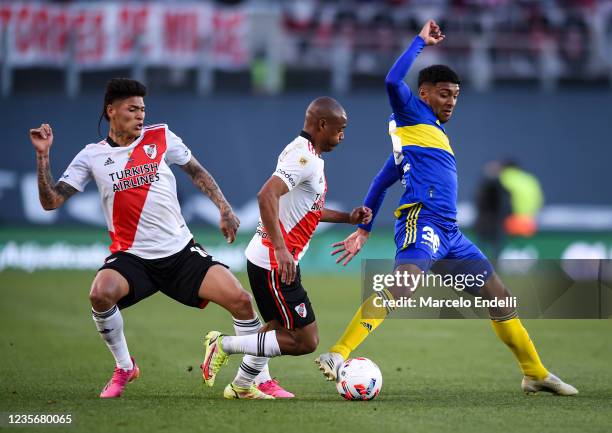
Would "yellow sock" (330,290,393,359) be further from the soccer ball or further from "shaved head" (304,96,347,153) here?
"shaved head" (304,96,347,153)

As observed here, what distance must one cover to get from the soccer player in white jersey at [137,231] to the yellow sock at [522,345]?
2.00 metres

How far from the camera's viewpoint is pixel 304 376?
988cm

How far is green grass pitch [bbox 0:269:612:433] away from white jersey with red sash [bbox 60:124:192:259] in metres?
1.18

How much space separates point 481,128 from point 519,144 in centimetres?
89

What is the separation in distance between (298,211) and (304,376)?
2531 millimetres

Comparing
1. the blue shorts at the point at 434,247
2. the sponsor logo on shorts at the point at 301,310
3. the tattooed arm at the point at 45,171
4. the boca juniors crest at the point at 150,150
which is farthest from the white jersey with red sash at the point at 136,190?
the blue shorts at the point at 434,247

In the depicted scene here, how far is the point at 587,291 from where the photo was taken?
1061cm

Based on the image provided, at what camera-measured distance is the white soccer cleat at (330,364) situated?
7.66 meters

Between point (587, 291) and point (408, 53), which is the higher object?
point (408, 53)

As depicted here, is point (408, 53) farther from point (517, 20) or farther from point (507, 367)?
point (517, 20)

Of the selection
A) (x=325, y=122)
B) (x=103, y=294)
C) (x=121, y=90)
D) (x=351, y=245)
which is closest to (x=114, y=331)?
(x=103, y=294)

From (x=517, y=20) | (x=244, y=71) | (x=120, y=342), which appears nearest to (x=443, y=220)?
(x=120, y=342)

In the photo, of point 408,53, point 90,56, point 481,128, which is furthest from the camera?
point 481,128

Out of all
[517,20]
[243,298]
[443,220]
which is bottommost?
[243,298]
